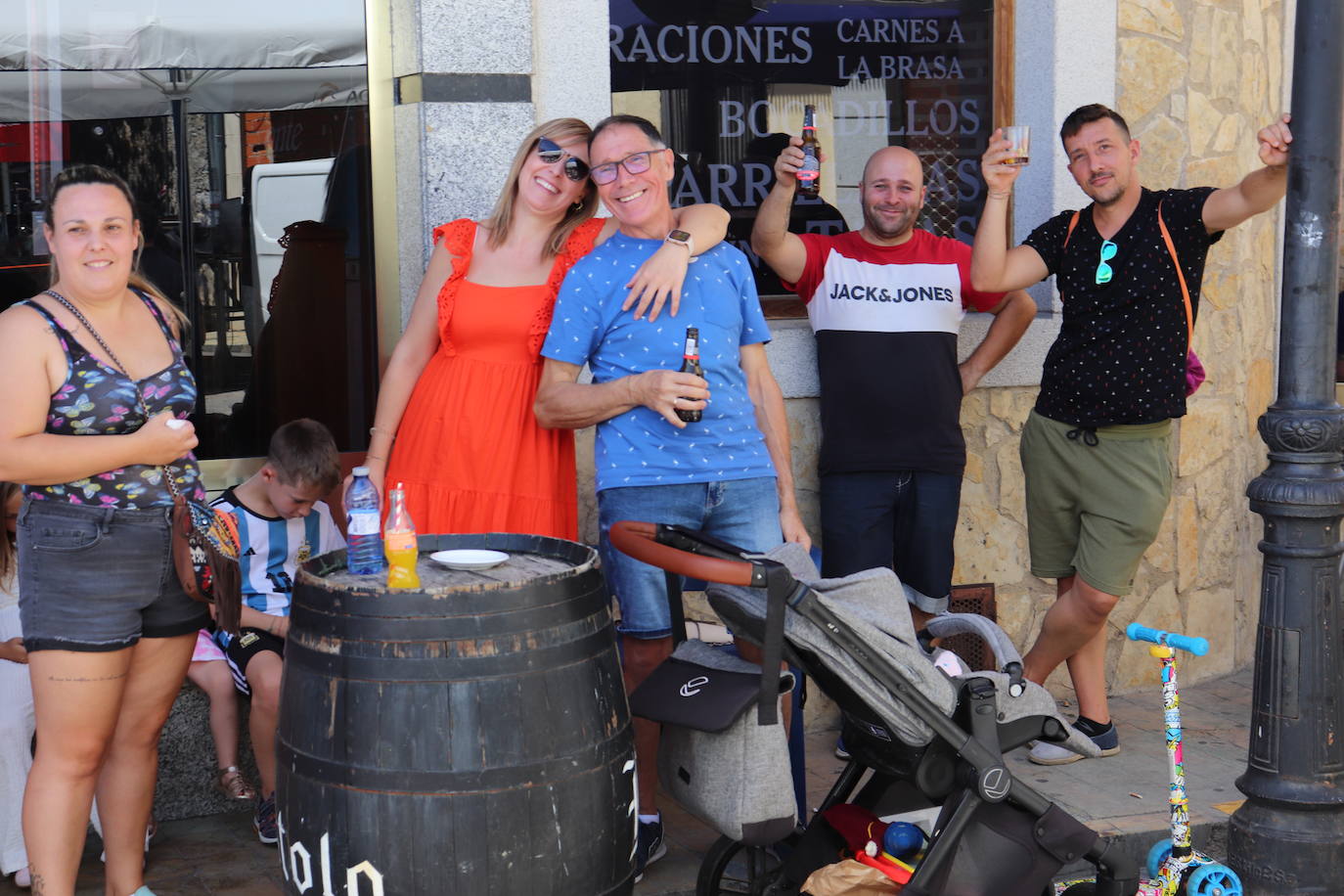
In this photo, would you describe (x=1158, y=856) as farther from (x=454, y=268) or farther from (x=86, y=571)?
(x=86, y=571)

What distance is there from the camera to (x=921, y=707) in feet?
11.3

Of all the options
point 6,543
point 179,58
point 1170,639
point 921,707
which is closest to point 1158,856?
point 1170,639

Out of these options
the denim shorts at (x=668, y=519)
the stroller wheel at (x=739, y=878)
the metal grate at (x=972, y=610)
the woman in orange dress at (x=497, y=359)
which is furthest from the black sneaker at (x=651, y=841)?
the metal grate at (x=972, y=610)

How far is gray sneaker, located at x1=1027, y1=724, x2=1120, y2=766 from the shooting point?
5242 millimetres

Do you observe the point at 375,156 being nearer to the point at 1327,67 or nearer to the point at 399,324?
the point at 399,324

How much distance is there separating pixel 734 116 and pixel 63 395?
303cm

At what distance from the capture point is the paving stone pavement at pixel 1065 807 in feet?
14.3

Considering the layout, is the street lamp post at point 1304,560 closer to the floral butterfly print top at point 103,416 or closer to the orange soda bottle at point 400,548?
the orange soda bottle at point 400,548

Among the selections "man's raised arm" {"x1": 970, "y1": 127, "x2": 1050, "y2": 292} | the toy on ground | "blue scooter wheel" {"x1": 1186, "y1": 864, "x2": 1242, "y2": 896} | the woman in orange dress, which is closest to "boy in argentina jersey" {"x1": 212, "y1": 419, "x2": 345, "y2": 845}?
the woman in orange dress

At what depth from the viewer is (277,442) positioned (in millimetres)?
4625

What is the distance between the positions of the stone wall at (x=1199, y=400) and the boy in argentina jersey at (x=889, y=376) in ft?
2.34

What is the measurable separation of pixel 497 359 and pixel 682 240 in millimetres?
627

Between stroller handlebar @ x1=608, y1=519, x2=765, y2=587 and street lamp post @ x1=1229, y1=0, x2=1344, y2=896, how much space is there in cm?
170

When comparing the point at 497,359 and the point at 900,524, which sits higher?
the point at 497,359
